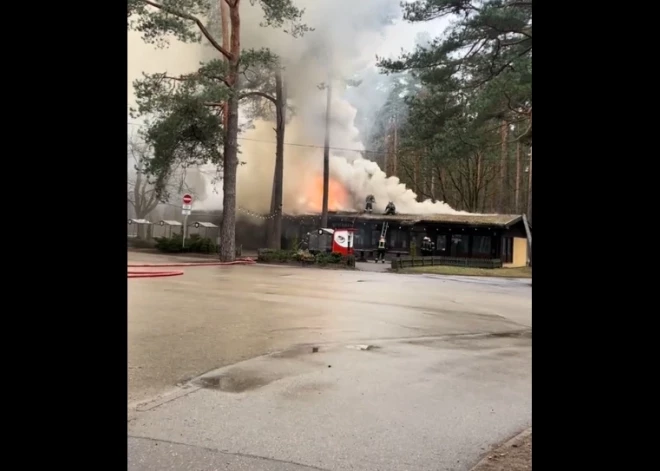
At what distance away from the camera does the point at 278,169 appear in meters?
23.8

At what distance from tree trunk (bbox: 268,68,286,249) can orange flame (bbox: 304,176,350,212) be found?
10.1ft

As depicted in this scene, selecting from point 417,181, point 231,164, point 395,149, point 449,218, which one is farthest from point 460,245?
point 231,164

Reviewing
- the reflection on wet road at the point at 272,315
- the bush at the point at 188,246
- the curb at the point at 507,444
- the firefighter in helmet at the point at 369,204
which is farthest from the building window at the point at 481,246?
the curb at the point at 507,444

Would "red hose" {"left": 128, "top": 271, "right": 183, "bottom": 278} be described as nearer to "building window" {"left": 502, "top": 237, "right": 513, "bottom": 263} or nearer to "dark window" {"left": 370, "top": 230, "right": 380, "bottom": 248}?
"dark window" {"left": 370, "top": 230, "right": 380, "bottom": 248}

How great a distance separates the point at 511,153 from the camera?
1150 inches

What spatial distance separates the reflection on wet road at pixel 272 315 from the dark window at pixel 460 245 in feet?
29.3

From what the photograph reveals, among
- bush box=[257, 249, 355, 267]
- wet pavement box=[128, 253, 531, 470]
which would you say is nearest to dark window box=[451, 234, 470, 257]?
bush box=[257, 249, 355, 267]

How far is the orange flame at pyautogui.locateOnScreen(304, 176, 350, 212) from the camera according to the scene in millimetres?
28625

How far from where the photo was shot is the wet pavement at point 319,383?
117 inches
